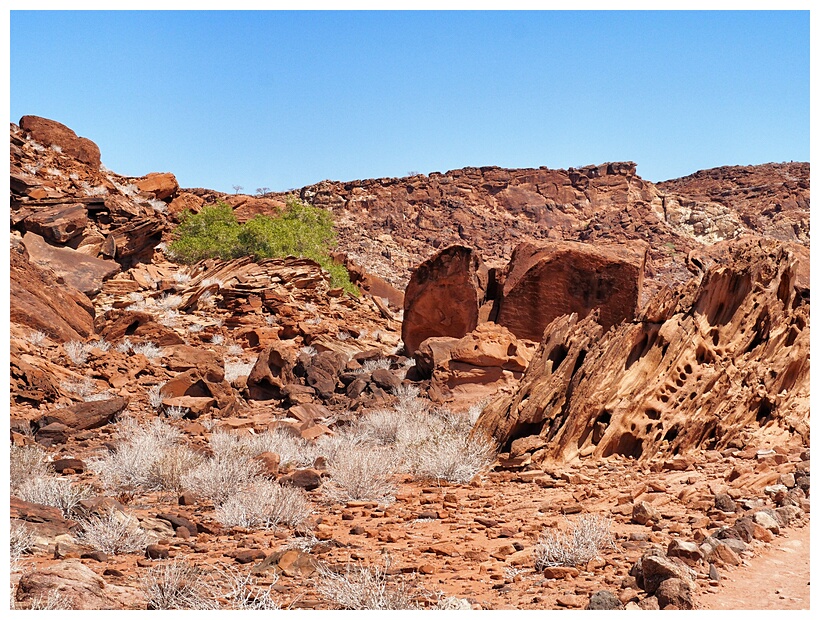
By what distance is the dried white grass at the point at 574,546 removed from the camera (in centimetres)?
450

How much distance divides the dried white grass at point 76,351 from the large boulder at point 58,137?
20.3 m

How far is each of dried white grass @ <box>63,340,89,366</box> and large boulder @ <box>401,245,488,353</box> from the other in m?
7.73

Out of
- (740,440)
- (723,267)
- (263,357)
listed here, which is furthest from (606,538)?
(263,357)

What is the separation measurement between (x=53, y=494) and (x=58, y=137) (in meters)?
30.2

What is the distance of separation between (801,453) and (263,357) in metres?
10.1

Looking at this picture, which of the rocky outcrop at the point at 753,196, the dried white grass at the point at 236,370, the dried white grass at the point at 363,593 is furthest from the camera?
the rocky outcrop at the point at 753,196

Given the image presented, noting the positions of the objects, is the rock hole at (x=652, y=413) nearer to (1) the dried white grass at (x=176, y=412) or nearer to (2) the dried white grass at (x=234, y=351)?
(1) the dried white grass at (x=176, y=412)

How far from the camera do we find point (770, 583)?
3818 mm

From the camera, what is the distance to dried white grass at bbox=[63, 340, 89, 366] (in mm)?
14062

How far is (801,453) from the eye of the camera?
263 inches

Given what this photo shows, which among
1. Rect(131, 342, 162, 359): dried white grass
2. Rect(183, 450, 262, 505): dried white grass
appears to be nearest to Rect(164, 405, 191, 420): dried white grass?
Rect(131, 342, 162, 359): dried white grass

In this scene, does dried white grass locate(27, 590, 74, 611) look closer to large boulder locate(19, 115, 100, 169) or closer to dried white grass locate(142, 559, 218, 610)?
dried white grass locate(142, 559, 218, 610)

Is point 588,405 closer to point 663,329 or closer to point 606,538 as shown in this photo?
point 663,329

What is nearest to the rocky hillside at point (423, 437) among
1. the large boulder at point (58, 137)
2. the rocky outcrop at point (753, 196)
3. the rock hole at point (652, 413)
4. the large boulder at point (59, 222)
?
the rock hole at point (652, 413)
